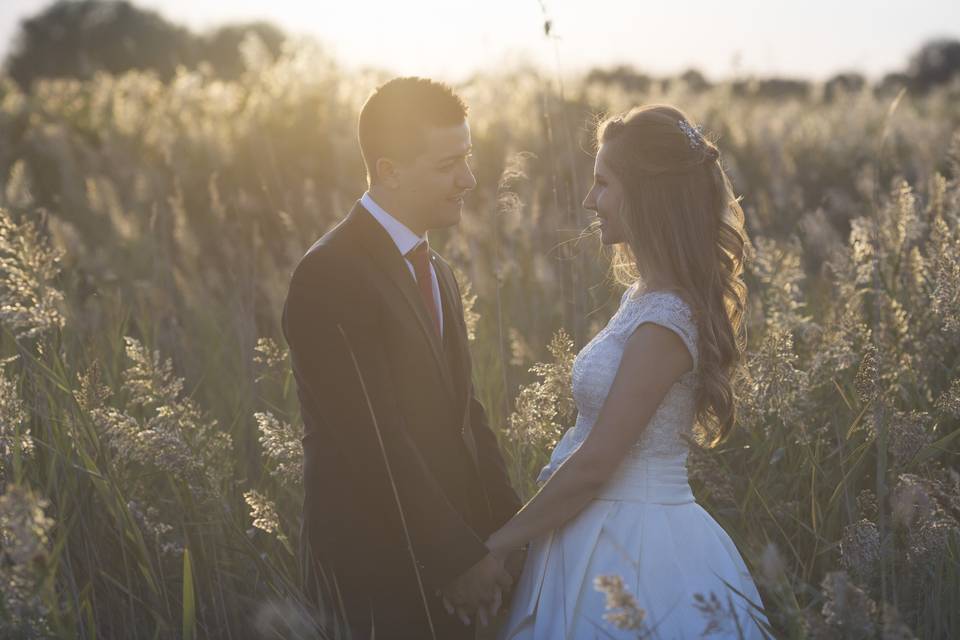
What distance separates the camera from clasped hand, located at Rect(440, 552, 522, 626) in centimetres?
291

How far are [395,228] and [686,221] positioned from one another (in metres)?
0.91

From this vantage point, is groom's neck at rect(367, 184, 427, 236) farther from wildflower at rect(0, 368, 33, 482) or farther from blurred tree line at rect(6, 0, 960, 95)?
blurred tree line at rect(6, 0, 960, 95)

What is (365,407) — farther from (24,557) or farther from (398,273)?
(24,557)

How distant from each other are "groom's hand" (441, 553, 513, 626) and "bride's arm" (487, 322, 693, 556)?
0.21 m

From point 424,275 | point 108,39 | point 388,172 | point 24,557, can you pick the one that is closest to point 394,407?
point 424,275

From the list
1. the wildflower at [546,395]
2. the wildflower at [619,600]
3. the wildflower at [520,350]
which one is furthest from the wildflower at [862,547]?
the wildflower at [520,350]

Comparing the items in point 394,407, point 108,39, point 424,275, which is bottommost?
point 394,407

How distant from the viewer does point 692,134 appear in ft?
10.1

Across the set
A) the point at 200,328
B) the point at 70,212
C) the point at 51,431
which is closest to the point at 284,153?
the point at 70,212

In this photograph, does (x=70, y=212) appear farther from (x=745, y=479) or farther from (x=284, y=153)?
(x=745, y=479)

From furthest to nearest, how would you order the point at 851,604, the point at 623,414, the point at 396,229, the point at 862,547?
the point at 396,229 < the point at 623,414 < the point at 862,547 < the point at 851,604

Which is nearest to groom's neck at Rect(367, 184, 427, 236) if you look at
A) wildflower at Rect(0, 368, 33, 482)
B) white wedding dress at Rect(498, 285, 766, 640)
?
white wedding dress at Rect(498, 285, 766, 640)

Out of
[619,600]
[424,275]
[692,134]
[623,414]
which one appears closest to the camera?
[619,600]

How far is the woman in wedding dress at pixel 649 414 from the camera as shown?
286 centimetres
